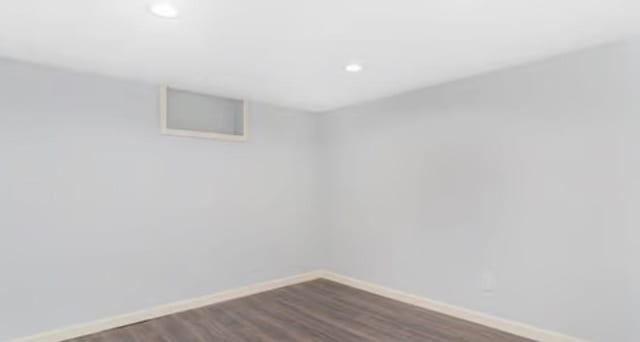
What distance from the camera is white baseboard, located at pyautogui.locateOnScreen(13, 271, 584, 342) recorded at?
2744 mm

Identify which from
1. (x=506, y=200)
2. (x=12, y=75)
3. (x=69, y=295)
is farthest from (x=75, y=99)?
(x=506, y=200)

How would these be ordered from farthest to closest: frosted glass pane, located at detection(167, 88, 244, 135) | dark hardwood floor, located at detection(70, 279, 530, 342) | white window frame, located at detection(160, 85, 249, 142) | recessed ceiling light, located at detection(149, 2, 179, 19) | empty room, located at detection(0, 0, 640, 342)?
frosted glass pane, located at detection(167, 88, 244, 135)
white window frame, located at detection(160, 85, 249, 142)
dark hardwood floor, located at detection(70, 279, 530, 342)
empty room, located at detection(0, 0, 640, 342)
recessed ceiling light, located at detection(149, 2, 179, 19)

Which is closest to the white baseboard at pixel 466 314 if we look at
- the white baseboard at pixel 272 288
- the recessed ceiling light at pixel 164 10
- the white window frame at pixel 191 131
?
the white baseboard at pixel 272 288

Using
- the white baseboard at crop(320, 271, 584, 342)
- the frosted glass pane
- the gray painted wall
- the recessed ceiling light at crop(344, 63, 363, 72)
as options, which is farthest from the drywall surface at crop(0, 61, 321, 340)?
the recessed ceiling light at crop(344, 63, 363, 72)

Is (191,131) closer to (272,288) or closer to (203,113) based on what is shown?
(203,113)

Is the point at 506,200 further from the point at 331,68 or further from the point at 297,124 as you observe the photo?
the point at 297,124

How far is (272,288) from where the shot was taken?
4.07 metres

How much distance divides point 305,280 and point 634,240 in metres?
3.16

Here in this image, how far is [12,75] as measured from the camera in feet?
8.75

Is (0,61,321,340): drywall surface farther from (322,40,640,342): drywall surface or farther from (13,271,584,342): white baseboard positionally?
(322,40,640,342): drywall surface

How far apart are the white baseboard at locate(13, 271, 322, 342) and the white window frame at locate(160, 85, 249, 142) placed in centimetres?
160

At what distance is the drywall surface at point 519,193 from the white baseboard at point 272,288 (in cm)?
8

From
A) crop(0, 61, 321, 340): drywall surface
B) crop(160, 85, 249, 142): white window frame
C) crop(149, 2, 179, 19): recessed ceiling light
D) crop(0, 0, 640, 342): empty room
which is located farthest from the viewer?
crop(160, 85, 249, 142): white window frame

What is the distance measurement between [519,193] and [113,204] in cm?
336
